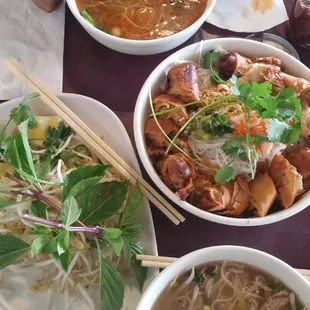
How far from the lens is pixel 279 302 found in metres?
1.31

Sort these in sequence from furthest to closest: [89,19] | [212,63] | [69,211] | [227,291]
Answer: [89,19] → [212,63] → [227,291] → [69,211]

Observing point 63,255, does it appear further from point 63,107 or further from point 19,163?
point 63,107

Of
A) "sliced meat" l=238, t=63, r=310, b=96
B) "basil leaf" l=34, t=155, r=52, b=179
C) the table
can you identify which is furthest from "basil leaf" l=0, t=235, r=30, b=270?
"sliced meat" l=238, t=63, r=310, b=96

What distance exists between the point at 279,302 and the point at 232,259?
15 cm

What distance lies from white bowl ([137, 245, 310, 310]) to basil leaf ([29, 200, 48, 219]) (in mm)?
320

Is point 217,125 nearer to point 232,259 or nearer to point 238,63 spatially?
point 238,63

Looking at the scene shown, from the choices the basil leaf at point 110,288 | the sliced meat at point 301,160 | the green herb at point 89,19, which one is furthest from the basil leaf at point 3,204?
the sliced meat at point 301,160

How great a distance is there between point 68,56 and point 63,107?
275 millimetres

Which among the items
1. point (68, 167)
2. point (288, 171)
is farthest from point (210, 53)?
point (68, 167)

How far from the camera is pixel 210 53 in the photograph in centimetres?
158

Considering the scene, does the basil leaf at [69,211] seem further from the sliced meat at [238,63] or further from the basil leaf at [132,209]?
the sliced meat at [238,63]

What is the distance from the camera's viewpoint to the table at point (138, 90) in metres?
1.53

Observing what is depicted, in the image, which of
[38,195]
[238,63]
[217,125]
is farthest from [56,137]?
[238,63]

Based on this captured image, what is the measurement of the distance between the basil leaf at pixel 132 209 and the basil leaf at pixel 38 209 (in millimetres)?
198
